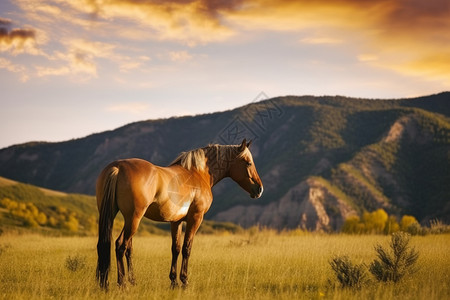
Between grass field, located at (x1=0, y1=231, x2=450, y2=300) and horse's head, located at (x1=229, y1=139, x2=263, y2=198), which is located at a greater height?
horse's head, located at (x1=229, y1=139, x2=263, y2=198)

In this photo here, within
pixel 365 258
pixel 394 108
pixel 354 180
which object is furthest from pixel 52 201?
pixel 394 108

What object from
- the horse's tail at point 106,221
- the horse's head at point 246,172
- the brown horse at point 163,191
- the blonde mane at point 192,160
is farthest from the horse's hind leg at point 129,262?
the horse's head at point 246,172

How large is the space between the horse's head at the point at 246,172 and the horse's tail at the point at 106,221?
263cm

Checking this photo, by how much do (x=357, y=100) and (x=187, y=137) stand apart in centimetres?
7918

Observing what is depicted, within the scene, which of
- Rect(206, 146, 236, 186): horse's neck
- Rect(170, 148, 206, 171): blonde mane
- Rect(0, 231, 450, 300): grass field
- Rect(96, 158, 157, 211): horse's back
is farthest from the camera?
Rect(206, 146, 236, 186): horse's neck

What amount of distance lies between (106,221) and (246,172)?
3.05 metres

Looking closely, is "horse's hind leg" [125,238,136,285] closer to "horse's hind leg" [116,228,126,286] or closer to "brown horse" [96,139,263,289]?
"brown horse" [96,139,263,289]

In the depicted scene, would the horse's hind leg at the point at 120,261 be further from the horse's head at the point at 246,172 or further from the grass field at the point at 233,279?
the horse's head at the point at 246,172

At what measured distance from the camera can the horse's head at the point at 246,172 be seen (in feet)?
27.6

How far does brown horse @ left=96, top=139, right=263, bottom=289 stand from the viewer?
262 inches

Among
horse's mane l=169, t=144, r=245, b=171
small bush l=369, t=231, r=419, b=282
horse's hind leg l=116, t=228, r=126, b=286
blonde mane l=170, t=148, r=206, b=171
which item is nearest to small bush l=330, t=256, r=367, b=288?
small bush l=369, t=231, r=419, b=282

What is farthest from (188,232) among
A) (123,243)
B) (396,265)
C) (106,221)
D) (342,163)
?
(342,163)

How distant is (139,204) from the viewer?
21.7 feet

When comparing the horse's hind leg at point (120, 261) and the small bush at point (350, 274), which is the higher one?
the horse's hind leg at point (120, 261)
